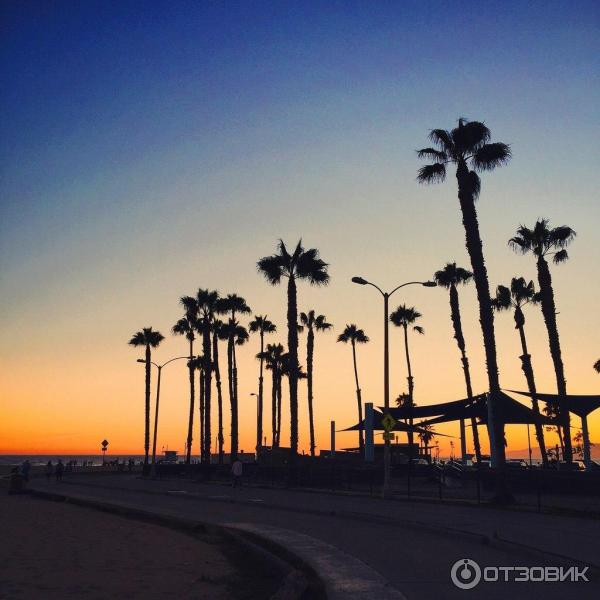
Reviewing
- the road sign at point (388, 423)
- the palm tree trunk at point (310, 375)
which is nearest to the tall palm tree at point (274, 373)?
the palm tree trunk at point (310, 375)

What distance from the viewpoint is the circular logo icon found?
9969 millimetres

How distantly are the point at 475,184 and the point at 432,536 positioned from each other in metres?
19.4

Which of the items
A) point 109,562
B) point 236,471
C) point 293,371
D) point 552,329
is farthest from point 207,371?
point 109,562

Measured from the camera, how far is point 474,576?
420 inches

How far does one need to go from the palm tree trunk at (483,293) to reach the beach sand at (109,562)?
15128 mm

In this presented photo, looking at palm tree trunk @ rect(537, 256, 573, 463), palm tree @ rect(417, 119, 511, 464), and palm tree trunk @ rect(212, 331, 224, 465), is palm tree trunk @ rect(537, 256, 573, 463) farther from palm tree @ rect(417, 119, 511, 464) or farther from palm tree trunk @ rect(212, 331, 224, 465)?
palm tree trunk @ rect(212, 331, 224, 465)

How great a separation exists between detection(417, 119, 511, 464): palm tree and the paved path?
6.28m

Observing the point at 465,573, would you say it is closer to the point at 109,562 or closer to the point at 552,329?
the point at 109,562

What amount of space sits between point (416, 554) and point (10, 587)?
744 centimetres

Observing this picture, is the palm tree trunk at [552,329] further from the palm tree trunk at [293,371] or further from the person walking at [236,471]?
the person walking at [236,471]

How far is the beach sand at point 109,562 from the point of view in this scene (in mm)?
10281

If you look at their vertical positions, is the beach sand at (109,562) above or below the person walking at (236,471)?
below

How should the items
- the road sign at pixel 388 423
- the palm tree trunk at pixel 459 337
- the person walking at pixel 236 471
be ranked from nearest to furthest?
the road sign at pixel 388 423 → the person walking at pixel 236 471 → the palm tree trunk at pixel 459 337

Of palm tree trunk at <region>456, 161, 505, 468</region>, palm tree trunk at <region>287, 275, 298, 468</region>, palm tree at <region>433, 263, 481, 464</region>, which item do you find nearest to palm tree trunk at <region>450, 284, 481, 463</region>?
palm tree at <region>433, 263, 481, 464</region>
